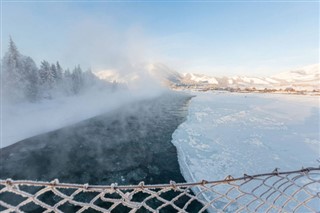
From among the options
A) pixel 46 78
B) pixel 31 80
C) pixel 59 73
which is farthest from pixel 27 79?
pixel 59 73

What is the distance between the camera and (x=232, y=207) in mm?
7152

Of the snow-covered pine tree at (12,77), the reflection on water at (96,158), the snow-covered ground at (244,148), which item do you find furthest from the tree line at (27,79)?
the snow-covered ground at (244,148)

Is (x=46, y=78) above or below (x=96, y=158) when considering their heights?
above

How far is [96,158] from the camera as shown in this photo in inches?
501

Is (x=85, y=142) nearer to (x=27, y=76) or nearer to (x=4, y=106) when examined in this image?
(x=4, y=106)

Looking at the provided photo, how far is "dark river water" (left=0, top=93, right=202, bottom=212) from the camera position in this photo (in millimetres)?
10312

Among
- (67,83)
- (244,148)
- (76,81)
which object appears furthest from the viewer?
(76,81)

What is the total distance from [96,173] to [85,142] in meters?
6.54

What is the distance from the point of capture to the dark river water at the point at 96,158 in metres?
10.3

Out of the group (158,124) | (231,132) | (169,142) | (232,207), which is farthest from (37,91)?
(232,207)

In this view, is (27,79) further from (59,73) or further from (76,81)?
(76,81)

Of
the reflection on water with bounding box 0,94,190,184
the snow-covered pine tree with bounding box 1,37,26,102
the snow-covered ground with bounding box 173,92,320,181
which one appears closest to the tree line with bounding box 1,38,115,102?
the snow-covered pine tree with bounding box 1,37,26,102

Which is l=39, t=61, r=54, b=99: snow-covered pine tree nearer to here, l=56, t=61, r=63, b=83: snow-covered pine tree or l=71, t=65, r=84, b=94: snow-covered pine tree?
l=56, t=61, r=63, b=83: snow-covered pine tree

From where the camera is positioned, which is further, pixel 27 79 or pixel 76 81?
pixel 76 81
